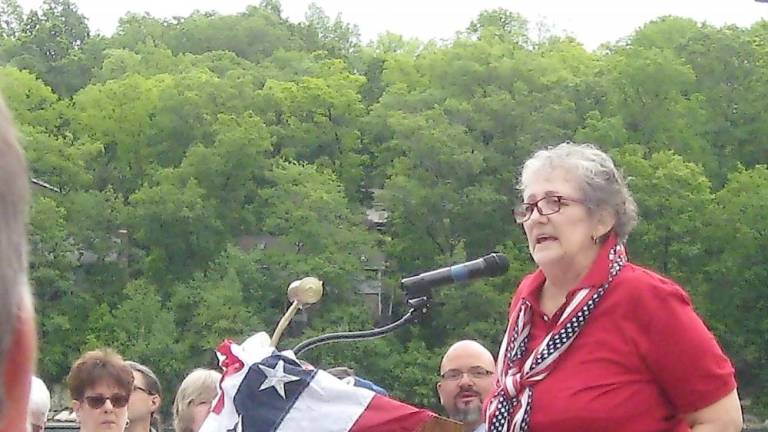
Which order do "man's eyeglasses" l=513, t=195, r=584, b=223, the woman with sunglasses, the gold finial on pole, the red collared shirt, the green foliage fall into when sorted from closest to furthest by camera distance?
the red collared shirt → "man's eyeglasses" l=513, t=195, r=584, b=223 → the gold finial on pole → the woman with sunglasses → the green foliage

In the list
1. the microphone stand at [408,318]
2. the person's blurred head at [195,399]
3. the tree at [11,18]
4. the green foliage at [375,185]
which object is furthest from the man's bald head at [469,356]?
the tree at [11,18]

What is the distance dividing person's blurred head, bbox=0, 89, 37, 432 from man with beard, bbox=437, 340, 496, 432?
12.6 feet

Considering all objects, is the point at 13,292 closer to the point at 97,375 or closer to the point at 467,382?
the point at 97,375

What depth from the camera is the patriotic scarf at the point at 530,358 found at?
293 centimetres

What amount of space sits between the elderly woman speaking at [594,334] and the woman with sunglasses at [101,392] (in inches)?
72.2

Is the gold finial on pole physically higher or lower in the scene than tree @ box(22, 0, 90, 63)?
higher

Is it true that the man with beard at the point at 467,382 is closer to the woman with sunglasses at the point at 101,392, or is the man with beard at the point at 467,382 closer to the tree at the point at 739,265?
the woman with sunglasses at the point at 101,392

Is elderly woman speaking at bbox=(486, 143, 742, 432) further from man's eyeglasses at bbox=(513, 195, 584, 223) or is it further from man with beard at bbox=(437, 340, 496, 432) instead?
man with beard at bbox=(437, 340, 496, 432)

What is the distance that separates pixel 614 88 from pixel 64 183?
17.8 metres

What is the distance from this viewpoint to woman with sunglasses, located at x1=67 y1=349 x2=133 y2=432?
4426 millimetres

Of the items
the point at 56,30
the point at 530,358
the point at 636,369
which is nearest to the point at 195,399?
the point at 530,358

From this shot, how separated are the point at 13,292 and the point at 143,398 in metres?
3.96

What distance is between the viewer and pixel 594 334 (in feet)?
9.55

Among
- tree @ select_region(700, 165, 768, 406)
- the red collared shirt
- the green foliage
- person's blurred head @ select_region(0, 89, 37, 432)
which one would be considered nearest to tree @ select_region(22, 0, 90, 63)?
the green foliage
